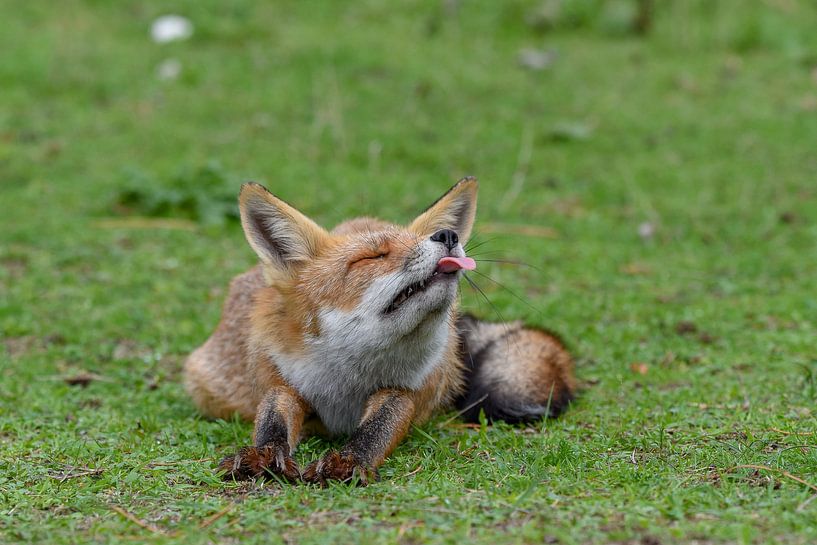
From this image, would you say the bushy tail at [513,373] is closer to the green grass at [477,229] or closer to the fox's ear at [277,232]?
the green grass at [477,229]

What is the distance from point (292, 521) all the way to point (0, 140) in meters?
9.62

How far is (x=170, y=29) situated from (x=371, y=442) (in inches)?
456

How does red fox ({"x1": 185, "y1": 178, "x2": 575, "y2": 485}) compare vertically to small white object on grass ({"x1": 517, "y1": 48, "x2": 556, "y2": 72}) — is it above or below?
below

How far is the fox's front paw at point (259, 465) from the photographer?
15.9 feet

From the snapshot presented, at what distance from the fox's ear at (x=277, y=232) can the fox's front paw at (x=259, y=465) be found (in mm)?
1121

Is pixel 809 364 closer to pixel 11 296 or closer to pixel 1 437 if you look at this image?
pixel 1 437

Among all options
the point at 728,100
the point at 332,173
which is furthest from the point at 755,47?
the point at 332,173

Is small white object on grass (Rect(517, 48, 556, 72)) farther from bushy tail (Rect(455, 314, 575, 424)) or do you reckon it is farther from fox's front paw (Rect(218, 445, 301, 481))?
fox's front paw (Rect(218, 445, 301, 481))

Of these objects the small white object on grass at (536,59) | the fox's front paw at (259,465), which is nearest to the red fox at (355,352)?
the fox's front paw at (259,465)

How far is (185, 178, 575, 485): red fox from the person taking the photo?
196 inches

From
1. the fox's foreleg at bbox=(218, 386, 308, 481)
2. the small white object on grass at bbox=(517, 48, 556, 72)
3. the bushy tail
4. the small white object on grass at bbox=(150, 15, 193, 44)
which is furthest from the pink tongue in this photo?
the small white object on grass at bbox=(150, 15, 193, 44)

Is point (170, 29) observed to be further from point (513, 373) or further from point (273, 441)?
point (273, 441)

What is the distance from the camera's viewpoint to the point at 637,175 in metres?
11.4

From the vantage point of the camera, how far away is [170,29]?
15172mm
